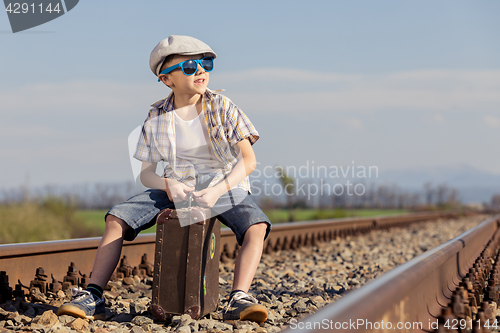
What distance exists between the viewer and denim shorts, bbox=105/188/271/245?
3.27 m

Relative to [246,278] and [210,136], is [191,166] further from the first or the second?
[246,278]

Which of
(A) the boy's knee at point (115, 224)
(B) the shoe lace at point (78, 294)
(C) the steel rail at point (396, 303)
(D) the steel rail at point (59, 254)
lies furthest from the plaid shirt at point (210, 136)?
(D) the steel rail at point (59, 254)

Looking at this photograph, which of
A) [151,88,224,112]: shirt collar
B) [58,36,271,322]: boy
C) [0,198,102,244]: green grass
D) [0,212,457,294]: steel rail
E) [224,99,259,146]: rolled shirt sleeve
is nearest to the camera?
[58,36,271,322]: boy

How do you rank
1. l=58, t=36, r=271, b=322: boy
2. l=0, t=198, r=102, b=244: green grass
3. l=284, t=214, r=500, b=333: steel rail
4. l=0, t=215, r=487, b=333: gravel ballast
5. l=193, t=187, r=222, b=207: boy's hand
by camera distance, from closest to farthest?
1. l=284, t=214, r=500, b=333: steel rail
2. l=0, t=215, r=487, b=333: gravel ballast
3. l=193, t=187, r=222, b=207: boy's hand
4. l=58, t=36, r=271, b=322: boy
5. l=0, t=198, r=102, b=244: green grass

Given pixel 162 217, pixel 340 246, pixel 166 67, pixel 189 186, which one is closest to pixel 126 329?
pixel 162 217

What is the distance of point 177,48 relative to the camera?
10.6 ft

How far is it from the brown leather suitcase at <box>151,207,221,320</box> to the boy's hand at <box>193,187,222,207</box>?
48 millimetres

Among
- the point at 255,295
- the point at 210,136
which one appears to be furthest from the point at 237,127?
the point at 255,295

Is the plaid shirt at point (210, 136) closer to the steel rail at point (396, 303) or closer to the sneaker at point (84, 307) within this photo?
the sneaker at point (84, 307)

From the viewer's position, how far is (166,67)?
3.35 metres

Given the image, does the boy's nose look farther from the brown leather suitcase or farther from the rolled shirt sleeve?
the brown leather suitcase

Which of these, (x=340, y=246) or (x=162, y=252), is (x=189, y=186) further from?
(x=340, y=246)

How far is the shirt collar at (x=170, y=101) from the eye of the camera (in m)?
3.46

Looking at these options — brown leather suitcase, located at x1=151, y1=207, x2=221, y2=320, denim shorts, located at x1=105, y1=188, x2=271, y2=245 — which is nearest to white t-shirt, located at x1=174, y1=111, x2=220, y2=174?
denim shorts, located at x1=105, y1=188, x2=271, y2=245
